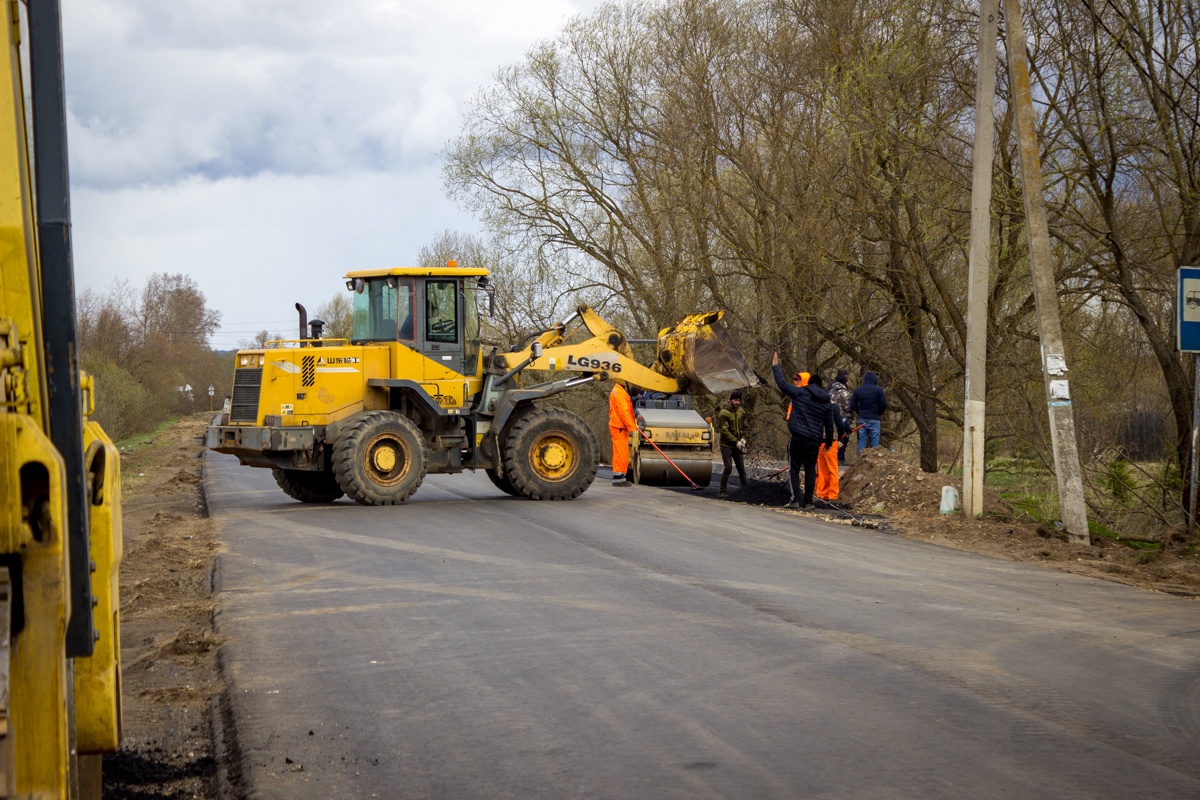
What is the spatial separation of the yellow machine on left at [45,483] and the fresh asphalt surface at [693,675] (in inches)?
66.1

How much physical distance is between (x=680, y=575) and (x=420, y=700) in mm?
4638

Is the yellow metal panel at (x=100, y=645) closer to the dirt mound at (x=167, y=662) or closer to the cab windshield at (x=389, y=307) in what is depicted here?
the dirt mound at (x=167, y=662)

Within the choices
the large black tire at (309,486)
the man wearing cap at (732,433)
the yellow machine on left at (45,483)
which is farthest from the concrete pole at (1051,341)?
the yellow machine on left at (45,483)

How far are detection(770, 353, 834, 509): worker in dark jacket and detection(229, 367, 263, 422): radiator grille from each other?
7.38 meters

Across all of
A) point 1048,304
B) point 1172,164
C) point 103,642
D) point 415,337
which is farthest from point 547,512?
point 103,642

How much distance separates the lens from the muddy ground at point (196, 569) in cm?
543

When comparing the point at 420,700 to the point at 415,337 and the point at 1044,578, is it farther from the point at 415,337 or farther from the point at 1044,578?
the point at 415,337

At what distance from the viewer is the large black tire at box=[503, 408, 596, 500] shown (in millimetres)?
17641

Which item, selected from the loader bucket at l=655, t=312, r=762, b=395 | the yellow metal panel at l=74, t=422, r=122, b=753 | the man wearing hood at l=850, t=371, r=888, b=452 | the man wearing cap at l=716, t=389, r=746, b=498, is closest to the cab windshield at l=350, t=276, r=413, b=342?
the loader bucket at l=655, t=312, r=762, b=395

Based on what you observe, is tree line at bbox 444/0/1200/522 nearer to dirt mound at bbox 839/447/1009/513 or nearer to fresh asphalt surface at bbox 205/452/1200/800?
dirt mound at bbox 839/447/1009/513

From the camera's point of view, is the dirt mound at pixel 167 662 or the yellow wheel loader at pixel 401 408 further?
the yellow wheel loader at pixel 401 408

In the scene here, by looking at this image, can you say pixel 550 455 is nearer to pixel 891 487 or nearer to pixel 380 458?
pixel 380 458

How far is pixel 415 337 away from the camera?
17.6m

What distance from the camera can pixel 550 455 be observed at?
703 inches
